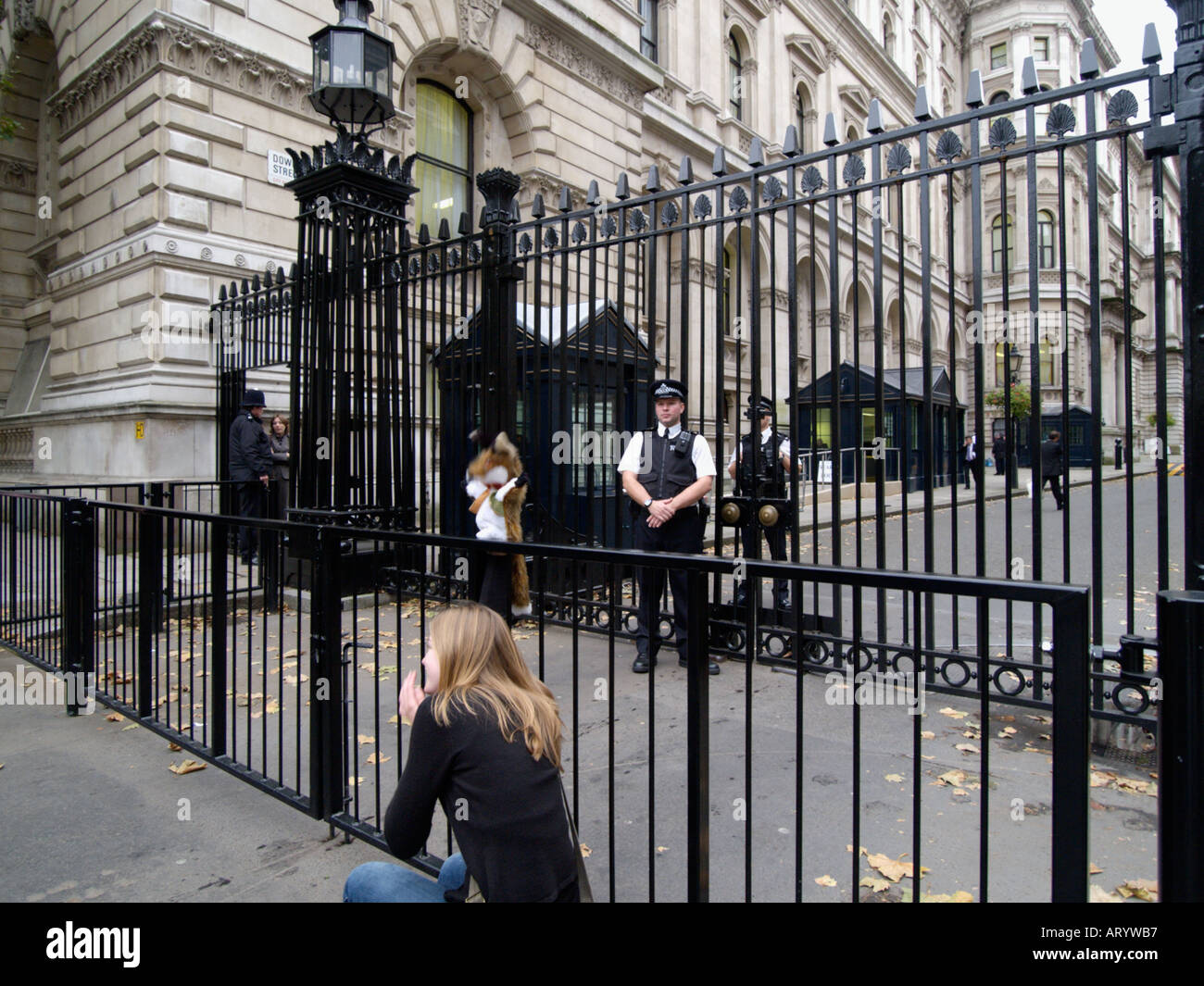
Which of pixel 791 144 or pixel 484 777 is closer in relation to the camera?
pixel 484 777

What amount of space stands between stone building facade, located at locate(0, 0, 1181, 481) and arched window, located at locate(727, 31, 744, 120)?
0.45m

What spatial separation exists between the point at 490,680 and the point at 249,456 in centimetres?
873

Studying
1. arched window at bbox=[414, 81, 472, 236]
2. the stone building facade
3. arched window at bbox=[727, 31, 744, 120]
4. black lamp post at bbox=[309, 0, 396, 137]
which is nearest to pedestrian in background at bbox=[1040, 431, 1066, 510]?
the stone building facade

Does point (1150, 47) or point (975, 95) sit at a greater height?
point (975, 95)

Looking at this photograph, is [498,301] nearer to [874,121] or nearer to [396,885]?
[874,121]

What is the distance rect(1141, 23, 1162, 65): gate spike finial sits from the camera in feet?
12.6

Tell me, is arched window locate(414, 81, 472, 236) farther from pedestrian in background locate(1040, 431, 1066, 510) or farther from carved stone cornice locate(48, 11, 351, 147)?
pedestrian in background locate(1040, 431, 1066, 510)

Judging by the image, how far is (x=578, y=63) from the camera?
1888cm

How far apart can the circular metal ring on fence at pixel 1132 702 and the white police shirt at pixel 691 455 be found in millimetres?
2867

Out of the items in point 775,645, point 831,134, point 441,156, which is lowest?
point 775,645

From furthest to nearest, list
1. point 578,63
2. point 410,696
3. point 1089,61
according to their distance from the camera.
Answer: point 578,63 < point 1089,61 < point 410,696

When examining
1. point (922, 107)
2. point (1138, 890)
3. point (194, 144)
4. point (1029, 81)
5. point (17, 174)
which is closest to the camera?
point (1138, 890)

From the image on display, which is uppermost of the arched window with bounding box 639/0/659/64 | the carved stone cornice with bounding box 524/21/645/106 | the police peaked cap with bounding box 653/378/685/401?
the arched window with bounding box 639/0/659/64

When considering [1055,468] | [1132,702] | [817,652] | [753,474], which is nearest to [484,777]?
[1132,702]
